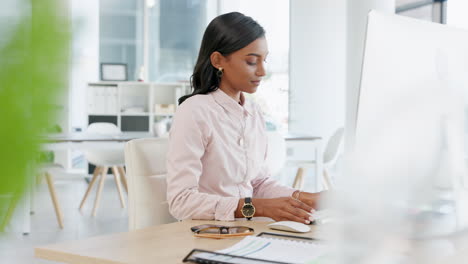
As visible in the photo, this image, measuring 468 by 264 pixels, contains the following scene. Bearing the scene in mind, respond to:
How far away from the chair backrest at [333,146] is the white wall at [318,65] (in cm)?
168

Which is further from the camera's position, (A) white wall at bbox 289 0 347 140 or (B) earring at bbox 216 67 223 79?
(A) white wall at bbox 289 0 347 140

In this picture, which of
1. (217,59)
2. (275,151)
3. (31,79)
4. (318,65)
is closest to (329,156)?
(275,151)

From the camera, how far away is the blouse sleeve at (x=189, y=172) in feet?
4.53

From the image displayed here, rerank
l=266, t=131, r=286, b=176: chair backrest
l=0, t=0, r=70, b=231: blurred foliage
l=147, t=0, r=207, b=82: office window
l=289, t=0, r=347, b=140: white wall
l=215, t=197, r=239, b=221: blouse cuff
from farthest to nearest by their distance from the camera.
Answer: l=147, t=0, r=207, b=82: office window
l=289, t=0, r=347, b=140: white wall
l=266, t=131, r=286, b=176: chair backrest
l=215, t=197, r=239, b=221: blouse cuff
l=0, t=0, r=70, b=231: blurred foliage

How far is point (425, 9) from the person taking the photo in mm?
5676

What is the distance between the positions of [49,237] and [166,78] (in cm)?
488

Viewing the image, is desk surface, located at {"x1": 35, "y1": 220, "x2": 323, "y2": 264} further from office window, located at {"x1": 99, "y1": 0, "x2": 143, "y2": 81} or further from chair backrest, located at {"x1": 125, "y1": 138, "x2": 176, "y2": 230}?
office window, located at {"x1": 99, "y1": 0, "x2": 143, "y2": 81}

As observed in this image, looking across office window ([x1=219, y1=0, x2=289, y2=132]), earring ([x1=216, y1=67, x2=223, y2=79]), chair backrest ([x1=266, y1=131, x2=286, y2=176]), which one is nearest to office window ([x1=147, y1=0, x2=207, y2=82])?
office window ([x1=219, y1=0, x2=289, y2=132])

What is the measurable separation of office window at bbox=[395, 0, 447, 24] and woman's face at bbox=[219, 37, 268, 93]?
164 inches

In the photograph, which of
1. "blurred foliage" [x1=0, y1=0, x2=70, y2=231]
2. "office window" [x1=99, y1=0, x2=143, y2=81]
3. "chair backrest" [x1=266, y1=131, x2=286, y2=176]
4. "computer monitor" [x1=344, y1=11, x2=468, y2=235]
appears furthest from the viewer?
"office window" [x1=99, y1=0, x2=143, y2=81]

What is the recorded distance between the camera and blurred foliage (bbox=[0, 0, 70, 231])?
0.40ft

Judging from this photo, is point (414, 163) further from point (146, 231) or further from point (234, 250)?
point (146, 231)

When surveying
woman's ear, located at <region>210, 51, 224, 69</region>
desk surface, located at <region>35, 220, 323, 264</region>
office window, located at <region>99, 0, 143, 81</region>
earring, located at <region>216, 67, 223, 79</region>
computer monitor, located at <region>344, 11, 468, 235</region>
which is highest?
office window, located at <region>99, 0, 143, 81</region>

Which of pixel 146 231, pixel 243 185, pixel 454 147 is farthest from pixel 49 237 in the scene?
pixel 454 147
